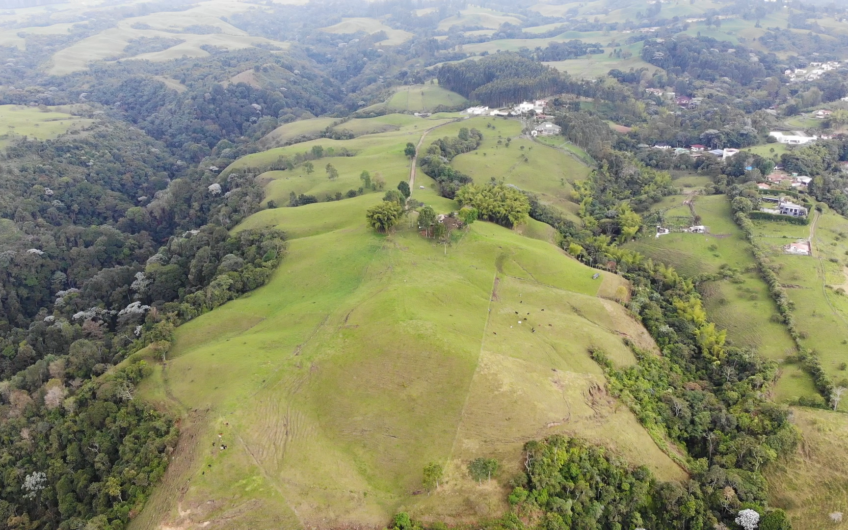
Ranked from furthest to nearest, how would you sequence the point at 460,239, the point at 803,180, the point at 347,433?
the point at 803,180, the point at 460,239, the point at 347,433

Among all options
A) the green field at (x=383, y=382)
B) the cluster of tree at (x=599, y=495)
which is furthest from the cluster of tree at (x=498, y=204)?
the cluster of tree at (x=599, y=495)

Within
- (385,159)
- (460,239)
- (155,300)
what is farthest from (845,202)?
(155,300)

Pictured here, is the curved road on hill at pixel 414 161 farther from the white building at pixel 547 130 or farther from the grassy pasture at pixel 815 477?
the grassy pasture at pixel 815 477

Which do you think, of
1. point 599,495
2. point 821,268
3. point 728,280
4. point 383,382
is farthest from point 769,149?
point 383,382

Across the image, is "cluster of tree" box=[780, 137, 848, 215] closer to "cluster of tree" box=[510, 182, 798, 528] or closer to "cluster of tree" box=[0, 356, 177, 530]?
"cluster of tree" box=[510, 182, 798, 528]

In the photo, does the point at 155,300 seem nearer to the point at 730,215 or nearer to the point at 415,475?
the point at 415,475

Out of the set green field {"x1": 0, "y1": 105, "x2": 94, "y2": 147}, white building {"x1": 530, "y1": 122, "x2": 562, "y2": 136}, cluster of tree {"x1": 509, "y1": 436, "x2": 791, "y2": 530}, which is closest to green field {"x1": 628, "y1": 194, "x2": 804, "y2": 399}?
cluster of tree {"x1": 509, "y1": 436, "x2": 791, "y2": 530}

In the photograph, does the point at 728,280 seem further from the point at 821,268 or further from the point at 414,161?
the point at 414,161
